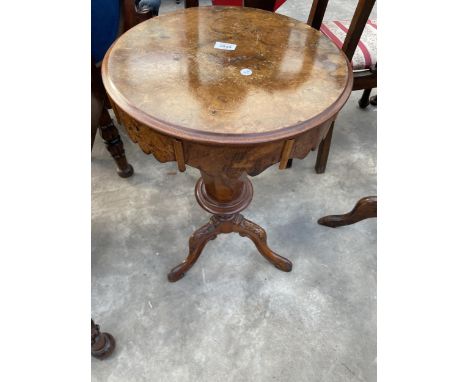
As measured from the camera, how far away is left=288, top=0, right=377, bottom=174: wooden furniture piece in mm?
1377

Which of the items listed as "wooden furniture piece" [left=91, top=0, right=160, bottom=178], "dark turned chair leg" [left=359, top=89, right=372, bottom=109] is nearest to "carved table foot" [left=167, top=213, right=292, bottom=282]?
"wooden furniture piece" [left=91, top=0, right=160, bottom=178]

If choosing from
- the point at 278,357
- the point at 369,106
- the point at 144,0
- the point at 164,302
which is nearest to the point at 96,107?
the point at 144,0

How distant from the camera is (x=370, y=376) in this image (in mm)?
1253

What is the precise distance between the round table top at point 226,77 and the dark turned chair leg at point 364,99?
4.46 ft

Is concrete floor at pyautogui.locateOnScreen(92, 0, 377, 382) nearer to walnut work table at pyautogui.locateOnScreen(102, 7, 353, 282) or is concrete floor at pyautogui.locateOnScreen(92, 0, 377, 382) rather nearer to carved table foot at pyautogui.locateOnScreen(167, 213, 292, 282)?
carved table foot at pyautogui.locateOnScreen(167, 213, 292, 282)

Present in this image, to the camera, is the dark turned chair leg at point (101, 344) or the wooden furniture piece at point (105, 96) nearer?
the dark turned chair leg at point (101, 344)

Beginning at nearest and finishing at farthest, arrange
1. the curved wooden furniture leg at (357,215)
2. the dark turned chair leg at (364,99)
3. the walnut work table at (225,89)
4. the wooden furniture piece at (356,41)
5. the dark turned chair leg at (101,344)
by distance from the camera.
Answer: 1. the walnut work table at (225,89)
2. the dark turned chair leg at (101,344)
3. the wooden furniture piece at (356,41)
4. the curved wooden furniture leg at (357,215)
5. the dark turned chair leg at (364,99)

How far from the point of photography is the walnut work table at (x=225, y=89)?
802mm


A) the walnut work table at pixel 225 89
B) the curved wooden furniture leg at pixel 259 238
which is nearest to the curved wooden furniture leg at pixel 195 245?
the curved wooden furniture leg at pixel 259 238

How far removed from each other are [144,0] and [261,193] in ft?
3.72

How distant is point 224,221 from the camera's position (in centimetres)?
141

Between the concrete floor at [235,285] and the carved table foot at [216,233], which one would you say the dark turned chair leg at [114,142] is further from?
the carved table foot at [216,233]

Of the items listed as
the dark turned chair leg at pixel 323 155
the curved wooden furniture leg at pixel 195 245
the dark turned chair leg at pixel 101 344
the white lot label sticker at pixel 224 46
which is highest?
the white lot label sticker at pixel 224 46

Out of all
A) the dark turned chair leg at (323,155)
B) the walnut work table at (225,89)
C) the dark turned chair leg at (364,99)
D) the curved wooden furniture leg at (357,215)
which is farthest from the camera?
the dark turned chair leg at (364,99)
